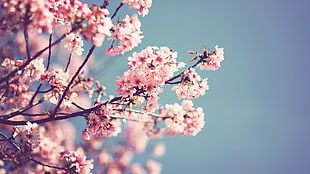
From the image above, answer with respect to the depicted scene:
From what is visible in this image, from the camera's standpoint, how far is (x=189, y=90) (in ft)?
13.9

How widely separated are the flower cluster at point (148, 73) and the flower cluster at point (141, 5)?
78 cm

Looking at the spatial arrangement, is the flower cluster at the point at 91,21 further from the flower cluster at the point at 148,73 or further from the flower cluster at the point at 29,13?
the flower cluster at the point at 148,73

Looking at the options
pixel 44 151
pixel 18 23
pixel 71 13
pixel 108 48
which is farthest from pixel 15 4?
pixel 44 151

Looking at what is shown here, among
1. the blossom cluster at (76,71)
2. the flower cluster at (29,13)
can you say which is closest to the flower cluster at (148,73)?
the blossom cluster at (76,71)

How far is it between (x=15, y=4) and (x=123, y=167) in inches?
408

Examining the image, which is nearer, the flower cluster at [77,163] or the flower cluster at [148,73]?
the flower cluster at [148,73]

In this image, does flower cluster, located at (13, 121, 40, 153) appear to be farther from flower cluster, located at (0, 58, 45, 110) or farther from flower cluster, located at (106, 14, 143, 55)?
flower cluster, located at (106, 14, 143, 55)

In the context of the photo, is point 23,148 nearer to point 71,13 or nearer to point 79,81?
point 79,81

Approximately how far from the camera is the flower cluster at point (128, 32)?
3.94 m

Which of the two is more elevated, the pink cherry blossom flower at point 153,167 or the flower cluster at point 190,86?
the pink cherry blossom flower at point 153,167

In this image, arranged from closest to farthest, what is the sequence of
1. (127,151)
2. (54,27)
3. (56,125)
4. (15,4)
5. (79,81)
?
1. (15,4)
2. (54,27)
3. (79,81)
4. (56,125)
5. (127,151)

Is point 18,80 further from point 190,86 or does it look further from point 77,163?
point 190,86

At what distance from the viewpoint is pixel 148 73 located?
3875 millimetres

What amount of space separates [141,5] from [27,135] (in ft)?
9.18
